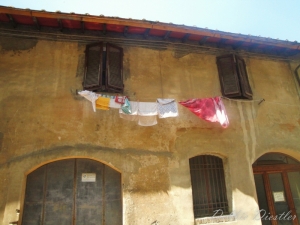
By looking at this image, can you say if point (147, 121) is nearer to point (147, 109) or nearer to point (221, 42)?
point (147, 109)

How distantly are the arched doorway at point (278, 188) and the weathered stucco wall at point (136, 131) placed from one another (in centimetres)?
64

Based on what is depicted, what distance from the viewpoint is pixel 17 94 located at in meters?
6.11

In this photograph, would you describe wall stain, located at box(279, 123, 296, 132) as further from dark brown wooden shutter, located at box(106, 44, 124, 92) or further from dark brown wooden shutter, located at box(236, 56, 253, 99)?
dark brown wooden shutter, located at box(106, 44, 124, 92)

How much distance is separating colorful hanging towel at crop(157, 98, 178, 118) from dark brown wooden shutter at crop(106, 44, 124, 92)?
48.4 inches

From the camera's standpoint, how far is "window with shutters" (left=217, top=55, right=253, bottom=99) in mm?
7520

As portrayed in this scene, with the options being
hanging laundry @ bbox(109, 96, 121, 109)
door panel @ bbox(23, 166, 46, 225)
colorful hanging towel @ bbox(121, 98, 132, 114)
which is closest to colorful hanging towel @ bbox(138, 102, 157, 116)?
colorful hanging towel @ bbox(121, 98, 132, 114)

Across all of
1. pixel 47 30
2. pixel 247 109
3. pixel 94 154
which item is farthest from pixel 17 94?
pixel 247 109

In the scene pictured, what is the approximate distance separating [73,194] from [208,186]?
381 cm

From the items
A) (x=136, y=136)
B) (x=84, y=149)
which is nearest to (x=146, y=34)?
(x=136, y=136)

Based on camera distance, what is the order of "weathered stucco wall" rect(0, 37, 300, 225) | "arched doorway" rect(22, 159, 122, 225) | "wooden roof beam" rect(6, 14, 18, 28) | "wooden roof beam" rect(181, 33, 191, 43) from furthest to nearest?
"wooden roof beam" rect(181, 33, 191, 43)
"wooden roof beam" rect(6, 14, 18, 28)
"weathered stucco wall" rect(0, 37, 300, 225)
"arched doorway" rect(22, 159, 122, 225)

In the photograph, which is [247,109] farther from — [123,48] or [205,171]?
[123,48]

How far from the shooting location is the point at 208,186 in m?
6.79

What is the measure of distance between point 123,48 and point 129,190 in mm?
4308

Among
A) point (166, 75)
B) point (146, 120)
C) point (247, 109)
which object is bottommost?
point (146, 120)
